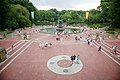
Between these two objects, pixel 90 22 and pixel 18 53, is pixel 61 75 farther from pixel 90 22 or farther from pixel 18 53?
pixel 90 22

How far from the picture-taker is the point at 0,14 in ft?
130

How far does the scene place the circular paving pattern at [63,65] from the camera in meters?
16.4

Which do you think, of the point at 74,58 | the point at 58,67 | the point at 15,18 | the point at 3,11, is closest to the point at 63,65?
the point at 58,67

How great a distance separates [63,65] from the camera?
1811 centimetres

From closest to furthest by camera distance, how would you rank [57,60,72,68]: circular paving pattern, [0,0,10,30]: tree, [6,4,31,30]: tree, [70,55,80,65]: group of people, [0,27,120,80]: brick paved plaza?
1. [0,27,120,80]: brick paved plaza
2. [57,60,72,68]: circular paving pattern
3. [70,55,80,65]: group of people
4. [0,0,10,30]: tree
5. [6,4,31,30]: tree

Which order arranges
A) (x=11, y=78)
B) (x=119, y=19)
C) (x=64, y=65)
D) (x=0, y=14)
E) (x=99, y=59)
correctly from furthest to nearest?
(x=119, y=19), (x=0, y=14), (x=99, y=59), (x=64, y=65), (x=11, y=78)

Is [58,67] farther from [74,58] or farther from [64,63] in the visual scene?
[74,58]

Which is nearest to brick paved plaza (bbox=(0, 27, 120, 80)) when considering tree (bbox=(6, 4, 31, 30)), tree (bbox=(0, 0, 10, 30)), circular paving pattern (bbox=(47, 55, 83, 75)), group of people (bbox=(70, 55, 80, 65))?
circular paving pattern (bbox=(47, 55, 83, 75))

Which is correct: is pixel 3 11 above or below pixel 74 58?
above

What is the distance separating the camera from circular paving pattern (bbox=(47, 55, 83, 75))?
1639cm

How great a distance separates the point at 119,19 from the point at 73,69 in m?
32.6

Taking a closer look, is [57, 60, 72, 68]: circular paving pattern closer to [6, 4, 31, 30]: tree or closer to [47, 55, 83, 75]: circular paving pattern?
[47, 55, 83, 75]: circular paving pattern

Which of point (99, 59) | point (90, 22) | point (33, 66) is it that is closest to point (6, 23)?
point (33, 66)

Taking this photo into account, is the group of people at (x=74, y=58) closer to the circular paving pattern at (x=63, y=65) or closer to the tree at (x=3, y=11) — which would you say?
the circular paving pattern at (x=63, y=65)
